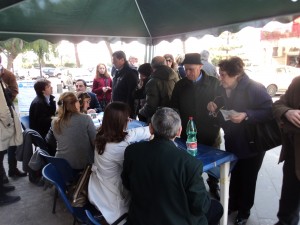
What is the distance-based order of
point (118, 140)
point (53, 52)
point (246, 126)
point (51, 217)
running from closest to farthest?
point (118, 140), point (246, 126), point (51, 217), point (53, 52)

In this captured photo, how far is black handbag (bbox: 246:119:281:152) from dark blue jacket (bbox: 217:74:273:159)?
0.21ft

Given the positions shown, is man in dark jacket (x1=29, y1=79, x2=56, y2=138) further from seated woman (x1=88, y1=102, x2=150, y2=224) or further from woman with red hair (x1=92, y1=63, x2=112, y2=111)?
seated woman (x1=88, y1=102, x2=150, y2=224)

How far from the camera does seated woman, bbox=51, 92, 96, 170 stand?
271 cm

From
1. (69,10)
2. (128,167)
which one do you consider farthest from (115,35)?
(128,167)

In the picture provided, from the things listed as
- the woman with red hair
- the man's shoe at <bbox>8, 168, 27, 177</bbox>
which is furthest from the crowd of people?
the woman with red hair

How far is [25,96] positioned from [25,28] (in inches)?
79.5

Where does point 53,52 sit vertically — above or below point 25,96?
above

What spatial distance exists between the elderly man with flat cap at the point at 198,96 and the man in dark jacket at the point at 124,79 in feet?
4.72

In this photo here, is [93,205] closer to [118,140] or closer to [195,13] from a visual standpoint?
[118,140]

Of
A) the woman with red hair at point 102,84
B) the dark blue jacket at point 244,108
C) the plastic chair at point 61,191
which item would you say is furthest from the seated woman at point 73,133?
the woman with red hair at point 102,84

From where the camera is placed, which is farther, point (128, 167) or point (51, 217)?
point (51, 217)

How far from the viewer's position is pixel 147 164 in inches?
60.8

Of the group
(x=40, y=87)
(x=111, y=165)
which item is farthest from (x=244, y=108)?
(x=40, y=87)

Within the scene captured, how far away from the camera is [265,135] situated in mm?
2275
